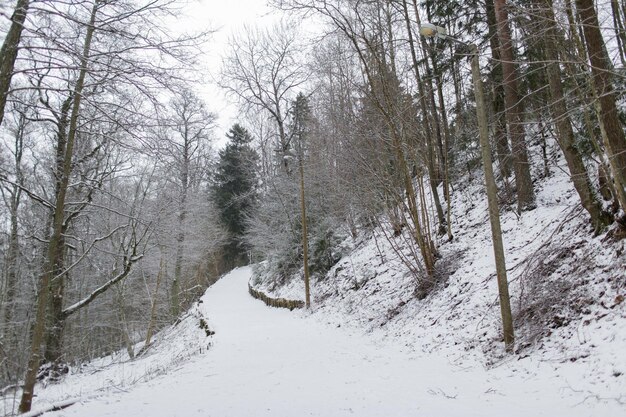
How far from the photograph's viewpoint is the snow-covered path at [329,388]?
4363 mm

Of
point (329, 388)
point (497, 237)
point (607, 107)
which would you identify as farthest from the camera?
point (497, 237)

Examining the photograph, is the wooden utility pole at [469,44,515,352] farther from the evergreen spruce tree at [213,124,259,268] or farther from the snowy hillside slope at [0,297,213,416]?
the evergreen spruce tree at [213,124,259,268]

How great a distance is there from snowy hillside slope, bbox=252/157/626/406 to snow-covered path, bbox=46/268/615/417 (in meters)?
0.30

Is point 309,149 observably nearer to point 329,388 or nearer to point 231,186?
point 329,388

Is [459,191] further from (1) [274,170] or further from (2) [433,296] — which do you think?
(1) [274,170]

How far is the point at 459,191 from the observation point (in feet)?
Result: 46.8

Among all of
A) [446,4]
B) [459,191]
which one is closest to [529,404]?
[459,191]

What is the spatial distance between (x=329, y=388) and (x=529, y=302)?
11.3 feet

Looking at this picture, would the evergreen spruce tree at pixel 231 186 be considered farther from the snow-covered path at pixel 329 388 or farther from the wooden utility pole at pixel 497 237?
the wooden utility pole at pixel 497 237

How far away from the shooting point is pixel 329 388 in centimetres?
548

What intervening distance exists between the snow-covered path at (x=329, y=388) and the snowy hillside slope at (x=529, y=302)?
0.98 ft

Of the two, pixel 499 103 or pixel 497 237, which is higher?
pixel 499 103

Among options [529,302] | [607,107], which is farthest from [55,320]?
[607,107]

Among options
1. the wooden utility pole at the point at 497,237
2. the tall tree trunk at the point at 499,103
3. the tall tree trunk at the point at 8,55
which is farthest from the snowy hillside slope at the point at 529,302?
the tall tree trunk at the point at 8,55
